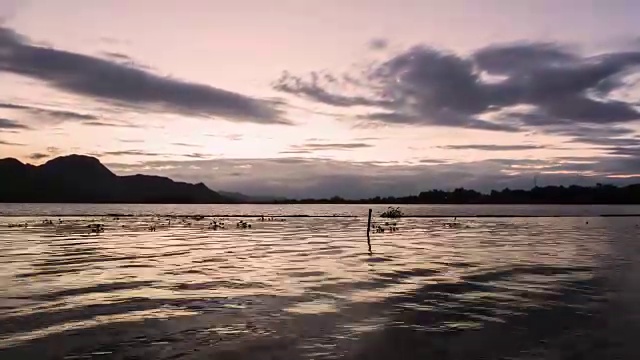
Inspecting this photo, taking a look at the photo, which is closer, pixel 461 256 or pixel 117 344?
pixel 117 344

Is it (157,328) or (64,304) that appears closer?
(157,328)

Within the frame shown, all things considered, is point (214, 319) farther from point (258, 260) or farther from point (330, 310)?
point (258, 260)

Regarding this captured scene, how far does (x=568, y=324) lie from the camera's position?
1592 cm

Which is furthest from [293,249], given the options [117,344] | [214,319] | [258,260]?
[117,344]

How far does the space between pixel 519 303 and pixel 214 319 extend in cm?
1066

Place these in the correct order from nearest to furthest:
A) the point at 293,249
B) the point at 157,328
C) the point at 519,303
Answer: the point at 157,328, the point at 519,303, the point at 293,249

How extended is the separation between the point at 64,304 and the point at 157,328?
5.30 m

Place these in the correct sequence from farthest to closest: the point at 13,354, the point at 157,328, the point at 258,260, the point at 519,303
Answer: the point at 258,260 → the point at 519,303 → the point at 157,328 → the point at 13,354

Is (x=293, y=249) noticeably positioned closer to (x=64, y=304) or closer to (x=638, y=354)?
→ (x=64, y=304)

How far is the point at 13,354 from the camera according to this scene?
12.6 m

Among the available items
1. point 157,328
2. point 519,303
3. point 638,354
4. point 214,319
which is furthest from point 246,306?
point 638,354

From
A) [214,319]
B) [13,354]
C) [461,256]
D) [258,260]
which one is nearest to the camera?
[13,354]

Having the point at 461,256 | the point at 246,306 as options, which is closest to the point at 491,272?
the point at 461,256

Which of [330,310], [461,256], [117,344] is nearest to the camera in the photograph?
[117,344]
